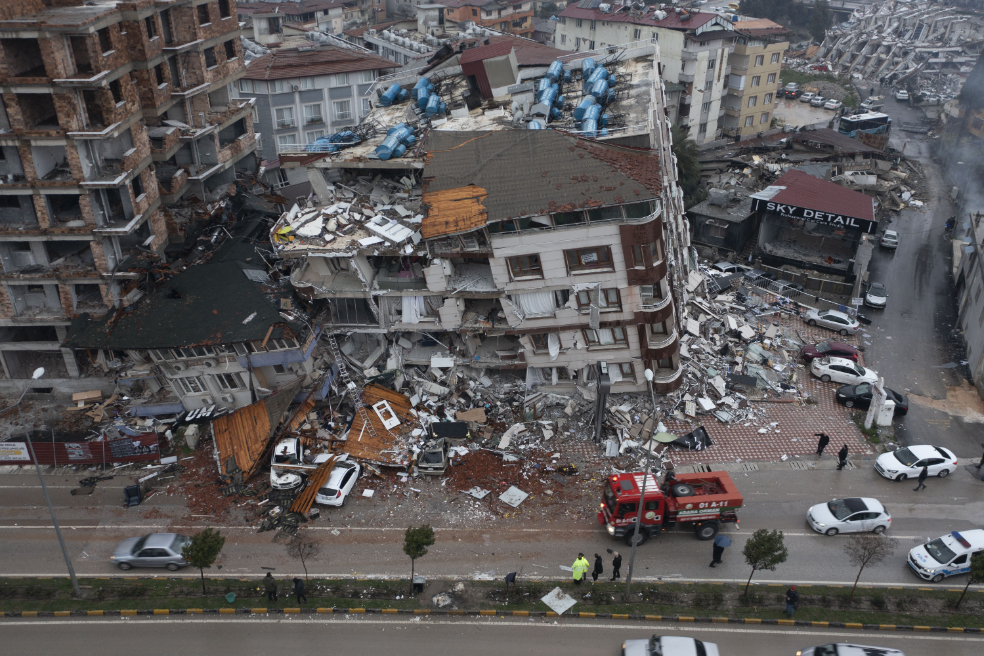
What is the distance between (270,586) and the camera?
88.5ft

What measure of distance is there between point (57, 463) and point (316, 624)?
58.6 feet

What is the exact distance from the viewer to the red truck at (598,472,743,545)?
2884cm

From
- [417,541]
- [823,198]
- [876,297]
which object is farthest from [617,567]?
[823,198]

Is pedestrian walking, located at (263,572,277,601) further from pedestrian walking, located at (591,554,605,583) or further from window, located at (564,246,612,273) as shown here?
window, located at (564,246,612,273)

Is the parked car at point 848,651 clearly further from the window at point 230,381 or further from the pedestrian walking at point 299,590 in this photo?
the window at point 230,381

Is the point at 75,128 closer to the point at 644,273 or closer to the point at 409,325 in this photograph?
the point at 409,325

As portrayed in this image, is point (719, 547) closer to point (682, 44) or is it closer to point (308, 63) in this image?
point (308, 63)

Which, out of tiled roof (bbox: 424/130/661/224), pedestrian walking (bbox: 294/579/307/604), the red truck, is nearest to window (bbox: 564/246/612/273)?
tiled roof (bbox: 424/130/661/224)

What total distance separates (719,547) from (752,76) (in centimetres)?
Result: 6418

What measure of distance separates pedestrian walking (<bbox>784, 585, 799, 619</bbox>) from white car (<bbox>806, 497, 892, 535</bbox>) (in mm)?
4864

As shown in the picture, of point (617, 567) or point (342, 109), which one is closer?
point (617, 567)

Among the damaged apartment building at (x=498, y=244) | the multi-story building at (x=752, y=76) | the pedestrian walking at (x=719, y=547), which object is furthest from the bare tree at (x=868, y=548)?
the multi-story building at (x=752, y=76)

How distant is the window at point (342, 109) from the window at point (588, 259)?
34.6 meters

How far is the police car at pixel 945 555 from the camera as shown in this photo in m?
27.8
